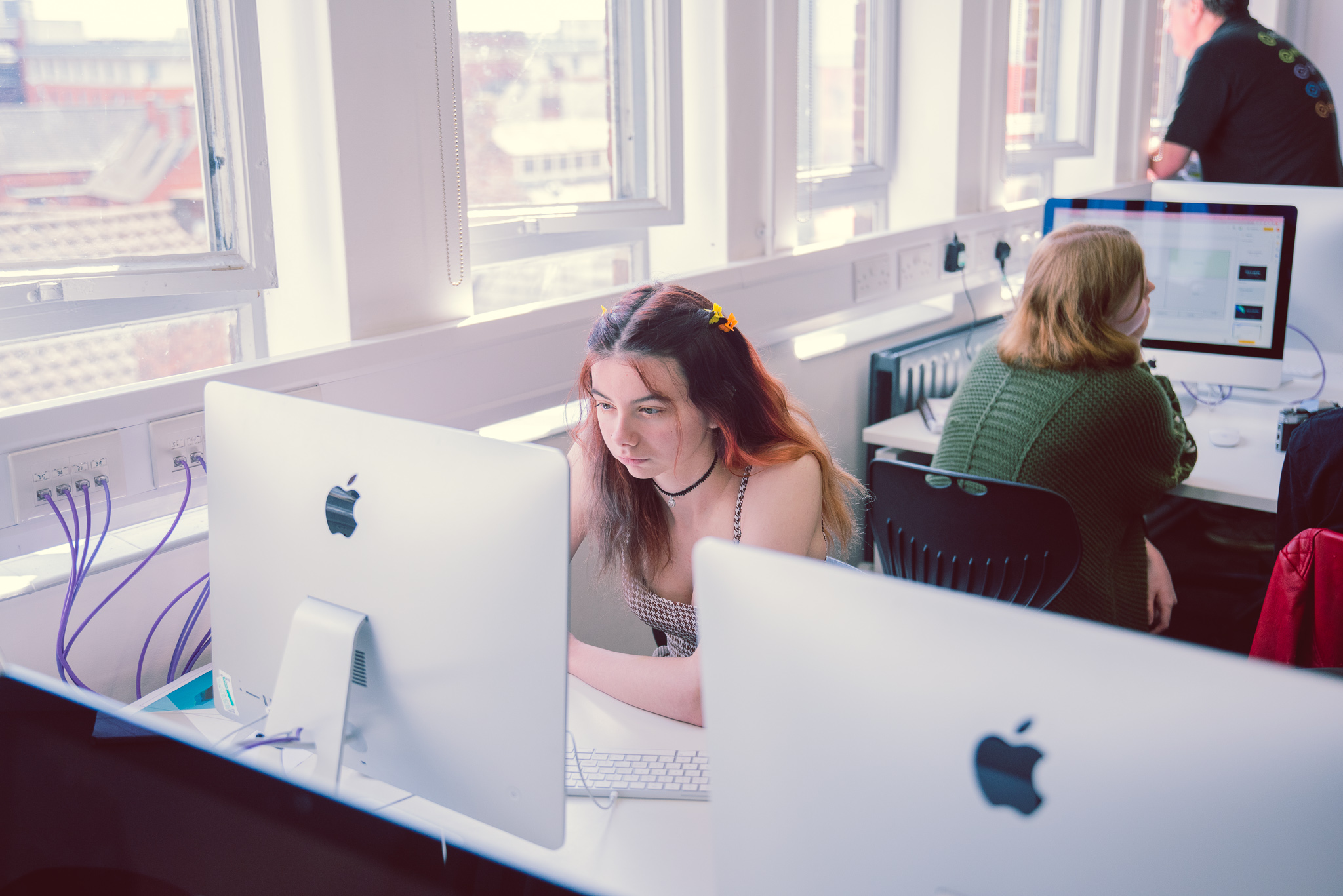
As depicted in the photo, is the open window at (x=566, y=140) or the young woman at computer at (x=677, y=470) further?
the open window at (x=566, y=140)

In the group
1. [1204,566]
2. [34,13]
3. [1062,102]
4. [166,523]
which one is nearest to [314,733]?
[166,523]

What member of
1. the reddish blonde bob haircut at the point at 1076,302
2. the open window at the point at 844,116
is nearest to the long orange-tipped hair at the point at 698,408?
the reddish blonde bob haircut at the point at 1076,302

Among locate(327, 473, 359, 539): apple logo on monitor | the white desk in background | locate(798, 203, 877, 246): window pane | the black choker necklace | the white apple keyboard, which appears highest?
locate(798, 203, 877, 246): window pane

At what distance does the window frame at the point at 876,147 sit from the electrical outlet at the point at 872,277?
0.94ft

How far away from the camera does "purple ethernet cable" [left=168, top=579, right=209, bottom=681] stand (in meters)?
1.48

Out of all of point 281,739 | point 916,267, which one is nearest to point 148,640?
point 281,739

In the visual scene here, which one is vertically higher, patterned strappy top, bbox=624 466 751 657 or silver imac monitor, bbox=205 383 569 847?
silver imac monitor, bbox=205 383 569 847

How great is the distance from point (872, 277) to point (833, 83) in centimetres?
62

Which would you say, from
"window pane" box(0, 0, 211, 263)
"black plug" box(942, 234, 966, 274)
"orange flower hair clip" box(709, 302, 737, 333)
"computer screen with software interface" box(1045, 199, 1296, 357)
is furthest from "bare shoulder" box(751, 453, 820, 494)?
"black plug" box(942, 234, 966, 274)

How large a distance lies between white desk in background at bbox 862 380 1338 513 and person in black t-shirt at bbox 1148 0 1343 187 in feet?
4.81

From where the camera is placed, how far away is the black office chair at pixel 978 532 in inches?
63.5

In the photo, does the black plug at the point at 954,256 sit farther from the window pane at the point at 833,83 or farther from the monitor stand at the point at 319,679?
the monitor stand at the point at 319,679

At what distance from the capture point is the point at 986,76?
3.10 metres

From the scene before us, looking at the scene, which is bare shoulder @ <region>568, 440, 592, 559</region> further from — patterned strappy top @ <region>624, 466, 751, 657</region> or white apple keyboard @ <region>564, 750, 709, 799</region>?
white apple keyboard @ <region>564, 750, 709, 799</region>
